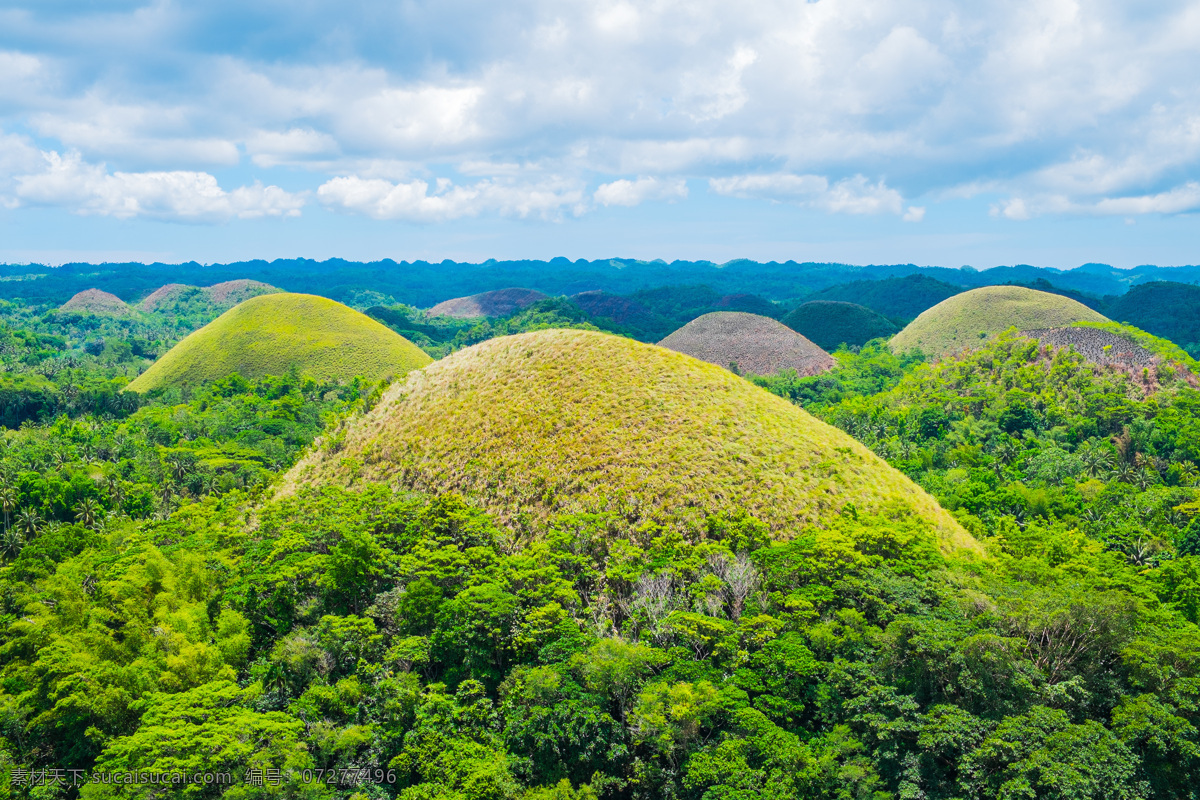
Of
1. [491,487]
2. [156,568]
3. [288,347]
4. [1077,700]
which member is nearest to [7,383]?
[288,347]

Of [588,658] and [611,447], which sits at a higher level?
[611,447]

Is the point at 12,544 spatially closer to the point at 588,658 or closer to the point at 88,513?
the point at 88,513

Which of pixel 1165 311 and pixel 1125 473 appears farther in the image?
pixel 1165 311

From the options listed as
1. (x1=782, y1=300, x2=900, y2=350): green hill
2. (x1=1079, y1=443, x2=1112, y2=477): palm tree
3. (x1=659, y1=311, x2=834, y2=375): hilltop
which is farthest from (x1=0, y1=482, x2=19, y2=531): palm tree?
(x1=782, y1=300, x2=900, y2=350): green hill

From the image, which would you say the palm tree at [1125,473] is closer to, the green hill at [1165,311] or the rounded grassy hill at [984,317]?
the rounded grassy hill at [984,317]

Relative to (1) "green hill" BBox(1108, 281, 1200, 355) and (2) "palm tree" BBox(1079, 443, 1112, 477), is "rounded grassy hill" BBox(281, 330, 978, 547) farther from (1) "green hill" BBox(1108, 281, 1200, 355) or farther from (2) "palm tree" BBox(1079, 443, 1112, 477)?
(1) "green hill" BBox(1108, 281, 1200, 355)

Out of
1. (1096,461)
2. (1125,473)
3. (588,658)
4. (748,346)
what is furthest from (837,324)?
(588,658)

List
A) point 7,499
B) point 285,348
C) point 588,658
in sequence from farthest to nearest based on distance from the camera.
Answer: point 285,348, point 7,499, point 588,658

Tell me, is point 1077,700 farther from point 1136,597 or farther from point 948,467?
point 948,467
